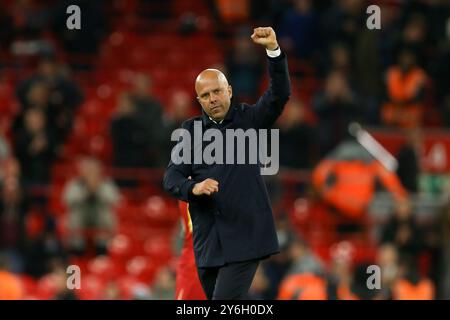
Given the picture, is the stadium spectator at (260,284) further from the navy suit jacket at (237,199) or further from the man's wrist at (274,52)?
the man's wrist at (274,52)

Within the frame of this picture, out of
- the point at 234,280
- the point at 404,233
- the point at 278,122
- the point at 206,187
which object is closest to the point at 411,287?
the point at 404,233

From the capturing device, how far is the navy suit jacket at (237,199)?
8.24 meters

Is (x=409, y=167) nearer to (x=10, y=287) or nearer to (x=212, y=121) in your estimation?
(x=10, y=287)

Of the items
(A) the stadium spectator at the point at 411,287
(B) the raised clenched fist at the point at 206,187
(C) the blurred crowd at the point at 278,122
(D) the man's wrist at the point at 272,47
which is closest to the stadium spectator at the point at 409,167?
(C) the blurred crowd at the point at 278,122

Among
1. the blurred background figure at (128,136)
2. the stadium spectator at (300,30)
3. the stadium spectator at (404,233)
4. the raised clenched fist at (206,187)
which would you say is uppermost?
the stadium spectator at (300,30)

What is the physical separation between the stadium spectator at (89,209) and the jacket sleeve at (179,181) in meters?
6.79

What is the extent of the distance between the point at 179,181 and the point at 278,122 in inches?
299

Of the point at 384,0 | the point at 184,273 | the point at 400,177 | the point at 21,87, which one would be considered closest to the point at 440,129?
the point at 400,177

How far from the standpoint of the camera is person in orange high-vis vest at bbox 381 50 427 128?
660 inches

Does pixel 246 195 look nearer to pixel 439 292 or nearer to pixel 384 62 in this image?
pixel 439 292

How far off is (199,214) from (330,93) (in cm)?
793

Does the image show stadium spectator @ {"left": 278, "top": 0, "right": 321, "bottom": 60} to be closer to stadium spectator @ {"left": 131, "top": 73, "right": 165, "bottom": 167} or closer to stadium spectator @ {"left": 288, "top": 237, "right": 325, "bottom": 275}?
stadium spectator @ {"left": 131, "top": 73, "right": 165, "bottom": 167}

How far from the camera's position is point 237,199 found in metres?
8.26

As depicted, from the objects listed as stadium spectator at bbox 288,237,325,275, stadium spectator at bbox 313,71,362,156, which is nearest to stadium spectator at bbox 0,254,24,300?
stadium spectator at bbox 288,237,325,275
